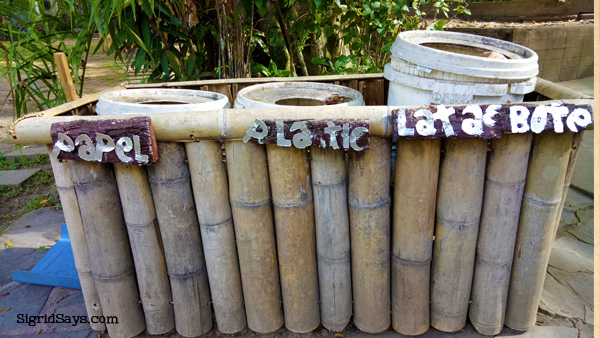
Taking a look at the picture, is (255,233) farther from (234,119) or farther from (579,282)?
(579,282)

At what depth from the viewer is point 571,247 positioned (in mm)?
2814

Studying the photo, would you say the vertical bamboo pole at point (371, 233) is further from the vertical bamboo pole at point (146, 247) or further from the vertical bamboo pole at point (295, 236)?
the vertical bamboo pole at point (146, 247)

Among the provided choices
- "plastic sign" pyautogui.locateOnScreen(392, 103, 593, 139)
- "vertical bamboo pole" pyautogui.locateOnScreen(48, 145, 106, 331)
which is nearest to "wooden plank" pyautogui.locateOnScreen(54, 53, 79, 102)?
"vertical bamboo pole" pyautogui.locateOnScreen(48, 145, 106, 331)

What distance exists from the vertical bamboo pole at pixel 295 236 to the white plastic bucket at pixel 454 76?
670 mm

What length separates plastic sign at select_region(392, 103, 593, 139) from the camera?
1.65m

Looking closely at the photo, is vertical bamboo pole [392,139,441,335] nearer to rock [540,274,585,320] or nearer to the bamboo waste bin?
the bamboo waste bin

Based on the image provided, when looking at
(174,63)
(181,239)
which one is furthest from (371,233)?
(174,63)

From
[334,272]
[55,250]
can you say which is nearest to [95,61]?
[55,250]

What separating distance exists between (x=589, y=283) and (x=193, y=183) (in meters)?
2.37

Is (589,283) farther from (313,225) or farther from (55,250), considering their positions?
(55,250)

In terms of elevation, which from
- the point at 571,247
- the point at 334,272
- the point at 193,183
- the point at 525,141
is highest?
the point at 525,141

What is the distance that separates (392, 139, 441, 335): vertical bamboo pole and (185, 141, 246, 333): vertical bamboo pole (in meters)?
0.79

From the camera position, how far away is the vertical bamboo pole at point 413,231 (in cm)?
181

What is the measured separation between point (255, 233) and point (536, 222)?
4.26 feet
